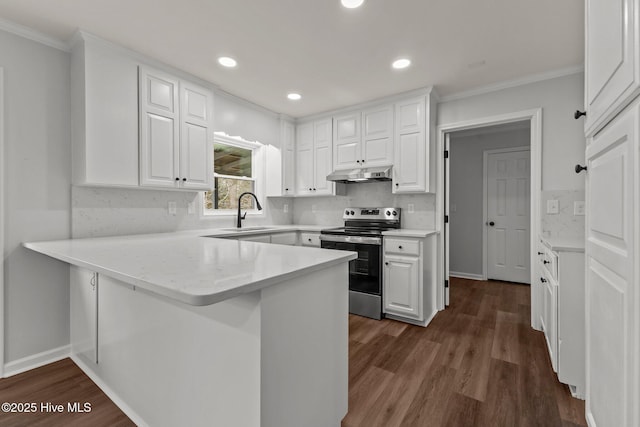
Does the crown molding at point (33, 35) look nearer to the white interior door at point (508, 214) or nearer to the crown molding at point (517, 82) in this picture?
the crown molding at point (517, 82)

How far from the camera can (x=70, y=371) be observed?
2.12 meters

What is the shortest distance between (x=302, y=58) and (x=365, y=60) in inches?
21.9

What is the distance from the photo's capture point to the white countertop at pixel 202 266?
34.6 inches

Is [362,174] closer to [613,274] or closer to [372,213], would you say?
[372,213]

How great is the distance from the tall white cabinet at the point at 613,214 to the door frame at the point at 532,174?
1.81 meters

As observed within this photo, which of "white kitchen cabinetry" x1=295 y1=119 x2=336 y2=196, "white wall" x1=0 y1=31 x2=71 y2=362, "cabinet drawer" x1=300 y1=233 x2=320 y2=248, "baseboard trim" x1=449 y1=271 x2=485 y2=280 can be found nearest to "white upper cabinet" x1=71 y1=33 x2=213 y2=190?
"white wall" x1=0 y1=31 x2=71 y2=362

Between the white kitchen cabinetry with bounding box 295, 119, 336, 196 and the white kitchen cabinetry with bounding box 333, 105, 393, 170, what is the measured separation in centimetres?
15

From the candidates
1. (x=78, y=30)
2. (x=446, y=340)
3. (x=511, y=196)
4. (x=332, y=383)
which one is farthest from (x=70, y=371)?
(x=511, y=196)

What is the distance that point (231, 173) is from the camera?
3770 mm

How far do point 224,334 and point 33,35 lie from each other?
106 inches

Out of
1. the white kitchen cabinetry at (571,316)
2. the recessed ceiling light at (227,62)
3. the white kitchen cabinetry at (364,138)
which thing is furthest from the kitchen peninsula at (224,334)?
the white kitchen cabinetry at (364,138)

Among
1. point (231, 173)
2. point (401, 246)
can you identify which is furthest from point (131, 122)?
point (401, 246)

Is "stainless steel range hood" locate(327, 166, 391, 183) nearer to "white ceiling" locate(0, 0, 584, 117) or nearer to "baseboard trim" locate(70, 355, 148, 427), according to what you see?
"white ceiling" locate(0, 0, 584, 117)

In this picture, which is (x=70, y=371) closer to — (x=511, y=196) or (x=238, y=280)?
(x=238, y=280)
